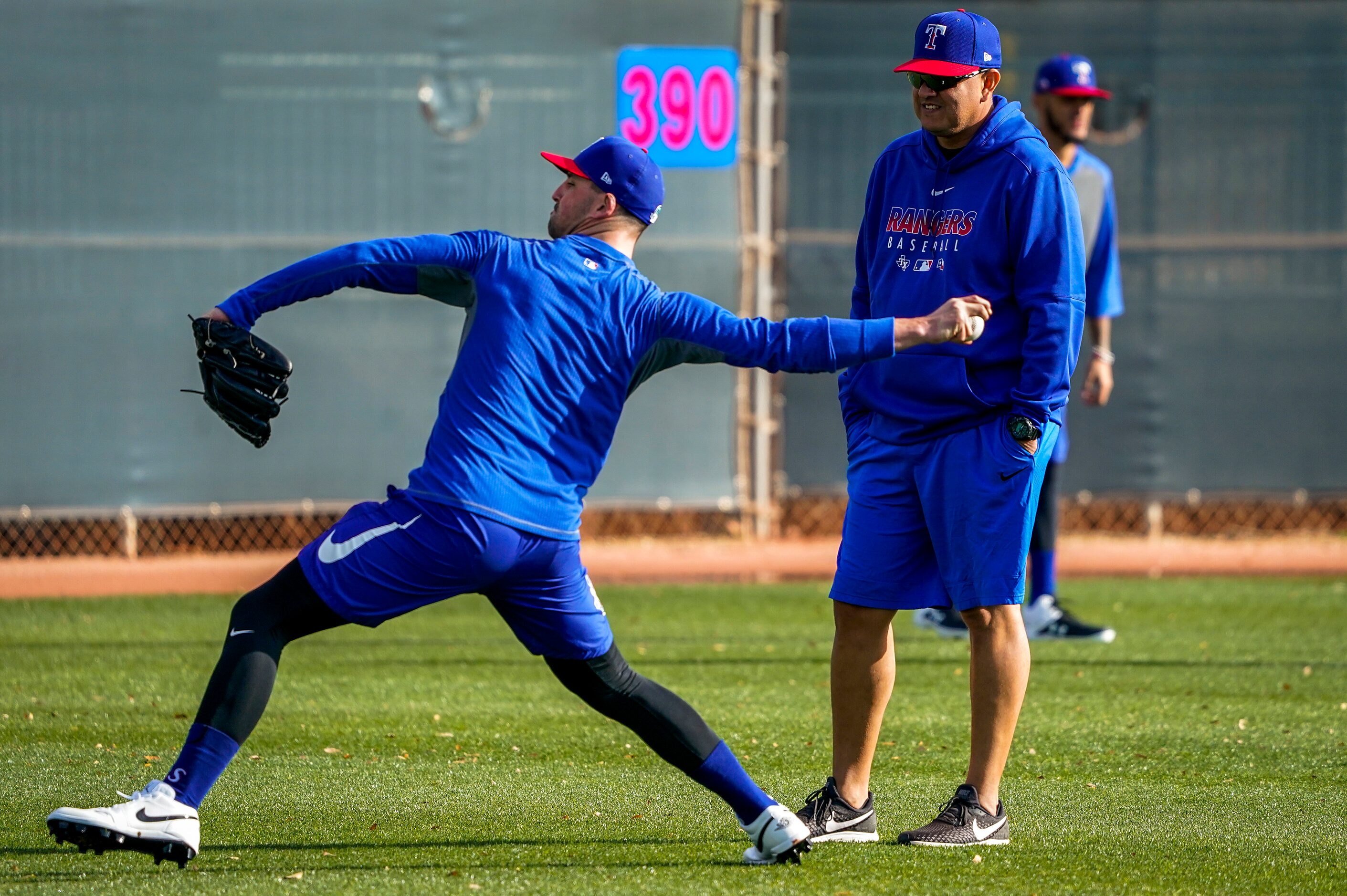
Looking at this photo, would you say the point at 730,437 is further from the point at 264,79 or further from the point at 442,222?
the point at 264,79

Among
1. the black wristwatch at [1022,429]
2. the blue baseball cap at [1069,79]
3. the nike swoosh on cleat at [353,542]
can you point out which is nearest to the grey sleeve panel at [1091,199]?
the blue baseball cap at [1069,79]

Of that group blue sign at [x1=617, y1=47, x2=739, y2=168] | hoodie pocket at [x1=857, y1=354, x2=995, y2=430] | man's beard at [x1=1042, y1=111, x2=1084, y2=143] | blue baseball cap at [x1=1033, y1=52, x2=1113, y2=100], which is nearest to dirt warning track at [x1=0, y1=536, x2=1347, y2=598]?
blue sign at [x1=617, y1=47, x2=739, y2=168]

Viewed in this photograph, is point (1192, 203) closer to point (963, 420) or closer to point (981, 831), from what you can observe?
point (963, 420)

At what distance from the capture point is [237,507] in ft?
34.9

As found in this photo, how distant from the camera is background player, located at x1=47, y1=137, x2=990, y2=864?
4.04 m

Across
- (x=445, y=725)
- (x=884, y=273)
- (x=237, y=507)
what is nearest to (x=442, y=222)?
(x=237, y=507)

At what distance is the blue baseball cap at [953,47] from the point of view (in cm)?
452

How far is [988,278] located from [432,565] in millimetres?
1633

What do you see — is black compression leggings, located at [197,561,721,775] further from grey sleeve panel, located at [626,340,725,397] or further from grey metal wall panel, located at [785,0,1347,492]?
grey metal wall panel, located at [785,0,1347,492]

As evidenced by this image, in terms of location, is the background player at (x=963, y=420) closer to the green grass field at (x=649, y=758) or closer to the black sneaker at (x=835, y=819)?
the black sneaker at (x=835, y=819)

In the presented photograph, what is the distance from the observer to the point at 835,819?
4633 millimetres

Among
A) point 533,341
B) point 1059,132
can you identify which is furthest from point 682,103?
point 533,341

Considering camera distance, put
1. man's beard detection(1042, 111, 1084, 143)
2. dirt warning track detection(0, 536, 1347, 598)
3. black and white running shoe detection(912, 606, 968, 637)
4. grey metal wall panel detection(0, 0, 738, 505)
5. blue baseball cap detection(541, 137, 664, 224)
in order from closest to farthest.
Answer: blue baseball cap detection(541, 137, 664, 224) < man's beard detection(1042, 111, 1084, 143) < black and white running shoe detection(912, 606, 968, 637) < dirt warning track detection(0, 536, 1347, 598) < grey metal wall panel detection(0, 0, 738, 505)

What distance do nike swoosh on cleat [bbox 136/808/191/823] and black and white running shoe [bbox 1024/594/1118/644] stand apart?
487 centimetres
